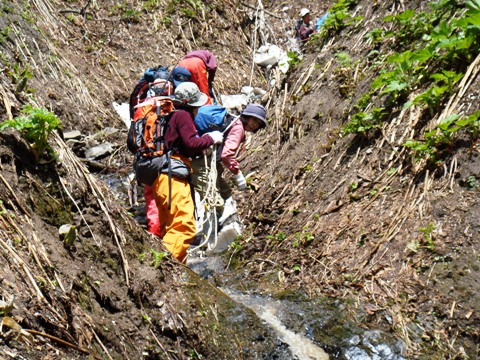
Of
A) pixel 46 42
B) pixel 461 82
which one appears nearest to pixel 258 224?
pixel 461 82

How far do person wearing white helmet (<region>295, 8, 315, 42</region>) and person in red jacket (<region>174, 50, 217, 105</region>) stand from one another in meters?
4.64

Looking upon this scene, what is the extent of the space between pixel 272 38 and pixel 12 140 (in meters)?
9.49

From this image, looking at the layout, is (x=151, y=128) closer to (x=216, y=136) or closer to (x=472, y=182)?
(x=216, y=136)

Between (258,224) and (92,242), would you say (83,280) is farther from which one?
(258,224)

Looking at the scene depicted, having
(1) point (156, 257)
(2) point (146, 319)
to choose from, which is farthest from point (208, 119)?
(2) point (146, 319)

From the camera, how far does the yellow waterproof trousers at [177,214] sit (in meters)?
5.29

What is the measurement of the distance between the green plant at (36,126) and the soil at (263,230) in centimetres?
7

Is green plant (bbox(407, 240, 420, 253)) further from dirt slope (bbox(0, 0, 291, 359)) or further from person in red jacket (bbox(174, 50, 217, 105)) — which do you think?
person in red jacket (bbox(174, 50, 217, 105))

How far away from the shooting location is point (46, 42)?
9.16 meters

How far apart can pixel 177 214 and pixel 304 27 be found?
788 centimetres

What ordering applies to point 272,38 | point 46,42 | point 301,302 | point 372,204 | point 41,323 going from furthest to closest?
point 272,38
point 46,42
point 372,204
point 301,302
point 41,323

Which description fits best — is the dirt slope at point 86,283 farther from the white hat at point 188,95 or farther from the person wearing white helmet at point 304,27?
the person wearing white helmet at point 304,27

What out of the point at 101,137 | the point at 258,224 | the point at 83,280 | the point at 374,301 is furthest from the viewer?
the point at 101,137

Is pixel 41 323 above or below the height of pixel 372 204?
above
